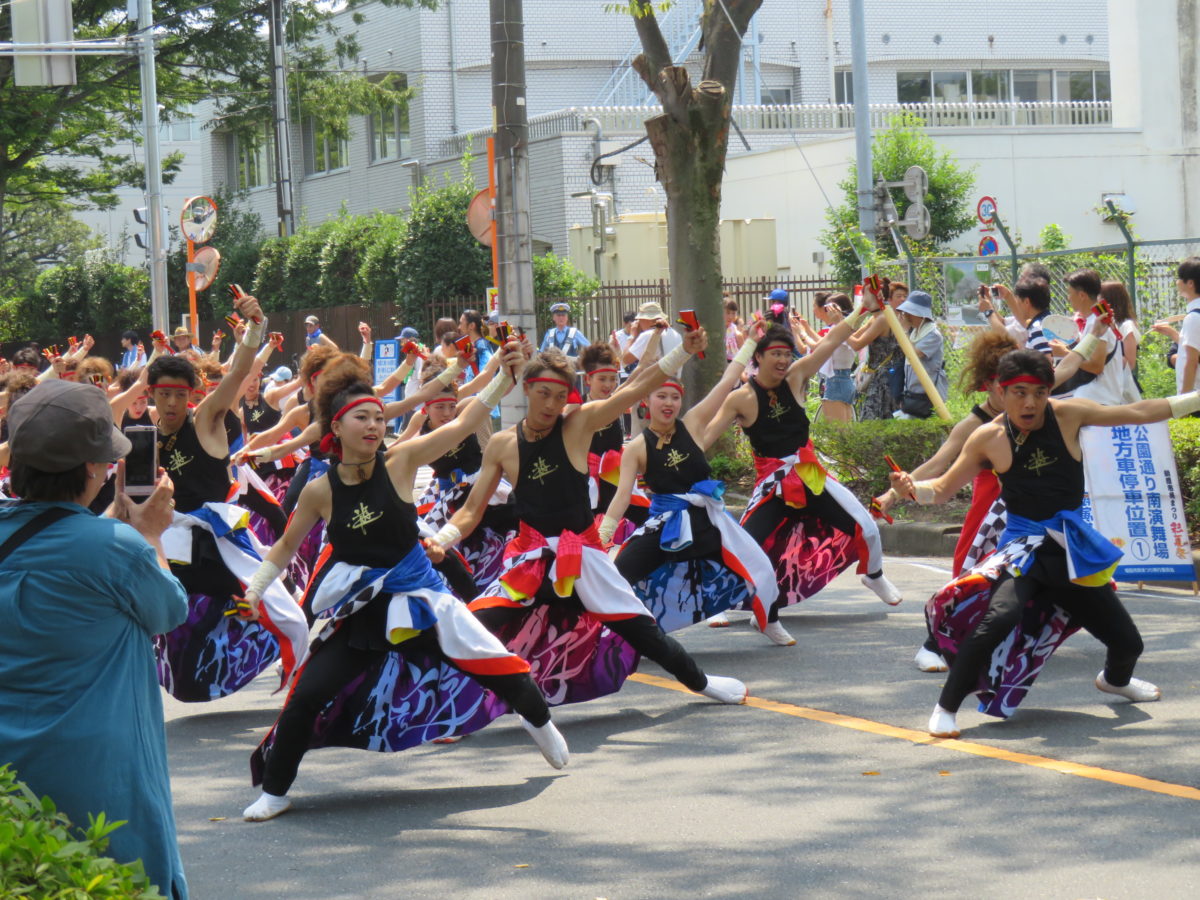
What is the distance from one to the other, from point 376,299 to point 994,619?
2460 centimetres

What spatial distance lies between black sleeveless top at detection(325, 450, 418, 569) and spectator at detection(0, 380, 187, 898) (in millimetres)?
2555

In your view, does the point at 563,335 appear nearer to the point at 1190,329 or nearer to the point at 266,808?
the point at 1190,329

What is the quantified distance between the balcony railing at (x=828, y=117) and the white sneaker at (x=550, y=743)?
2722 cm

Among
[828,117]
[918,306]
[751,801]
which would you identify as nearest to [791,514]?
[918,306]

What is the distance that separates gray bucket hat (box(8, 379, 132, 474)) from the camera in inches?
144

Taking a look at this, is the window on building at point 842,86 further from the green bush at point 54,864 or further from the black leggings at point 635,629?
the green bush at point 54,864

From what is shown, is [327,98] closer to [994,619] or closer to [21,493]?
[994,619]

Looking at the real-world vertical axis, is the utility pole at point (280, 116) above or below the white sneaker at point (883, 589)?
above

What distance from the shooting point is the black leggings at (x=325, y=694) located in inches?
240

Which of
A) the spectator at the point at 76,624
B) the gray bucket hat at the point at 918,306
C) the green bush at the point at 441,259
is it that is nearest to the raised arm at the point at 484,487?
the spectator at the point at 76,624

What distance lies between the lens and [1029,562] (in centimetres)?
691

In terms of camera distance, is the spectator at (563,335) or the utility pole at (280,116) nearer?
the spectator at (563,335)

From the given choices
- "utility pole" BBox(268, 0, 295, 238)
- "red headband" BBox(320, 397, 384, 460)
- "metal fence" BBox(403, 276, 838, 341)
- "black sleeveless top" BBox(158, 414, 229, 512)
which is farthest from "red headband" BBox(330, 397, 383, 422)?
"utility pole" BBox(268, 0, 295, 238)

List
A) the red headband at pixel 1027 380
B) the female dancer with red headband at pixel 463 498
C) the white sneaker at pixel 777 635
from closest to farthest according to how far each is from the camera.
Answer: the red headband at pixel 1027 380
the white sneaker at pixel 777 635
the female dancer with red headband at pixel 463 498
